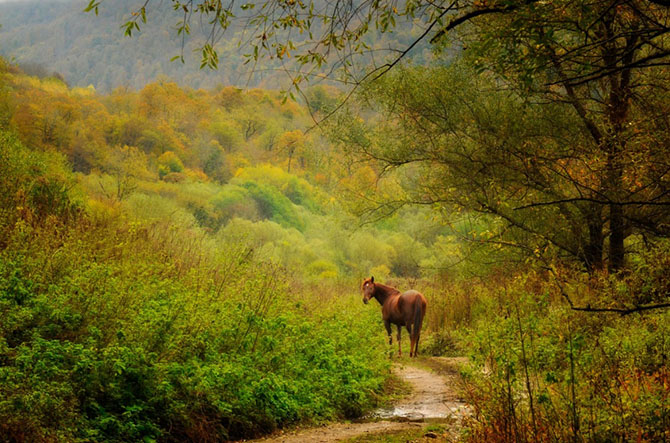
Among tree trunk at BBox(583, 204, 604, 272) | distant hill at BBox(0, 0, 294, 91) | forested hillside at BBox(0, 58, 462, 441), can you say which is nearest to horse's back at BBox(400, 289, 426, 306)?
forested hillside at BBox(0, 58, 462, 441)

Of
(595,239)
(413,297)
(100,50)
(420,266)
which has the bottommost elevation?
(413,297)

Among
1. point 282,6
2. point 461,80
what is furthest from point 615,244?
point 282,6

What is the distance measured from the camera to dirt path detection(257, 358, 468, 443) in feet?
18.9

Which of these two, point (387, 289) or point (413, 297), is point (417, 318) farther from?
point (387, 289)

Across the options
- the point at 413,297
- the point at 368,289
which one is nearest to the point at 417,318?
the point at 413,297

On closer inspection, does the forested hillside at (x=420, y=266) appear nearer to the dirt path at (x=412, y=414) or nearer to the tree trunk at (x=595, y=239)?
the tree trunk at (x=595, y=239)

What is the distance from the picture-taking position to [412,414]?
7.34 meters

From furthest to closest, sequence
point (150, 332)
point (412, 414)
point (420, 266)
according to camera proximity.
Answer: point (420, 266), point (412, 414), point (150, 332)

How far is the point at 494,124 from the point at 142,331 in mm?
8654

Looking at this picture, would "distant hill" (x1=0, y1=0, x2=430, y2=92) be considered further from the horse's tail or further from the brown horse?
the horse's tail

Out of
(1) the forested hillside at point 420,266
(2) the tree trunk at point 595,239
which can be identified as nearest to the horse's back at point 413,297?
(1) the forested hillside at point 420,266

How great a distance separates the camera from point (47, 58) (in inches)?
2985

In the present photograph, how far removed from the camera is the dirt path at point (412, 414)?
18.9ft

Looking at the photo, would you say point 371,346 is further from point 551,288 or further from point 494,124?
point 494,124
